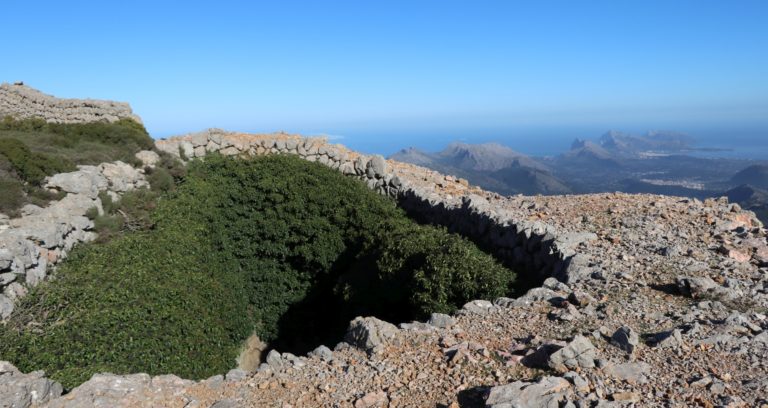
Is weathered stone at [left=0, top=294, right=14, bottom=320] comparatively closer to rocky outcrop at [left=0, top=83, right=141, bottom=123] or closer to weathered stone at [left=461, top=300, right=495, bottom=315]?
weathered stone at [left=461, top=300, right=495, bottom=315]

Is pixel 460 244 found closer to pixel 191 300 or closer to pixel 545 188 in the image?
pixel 191 300

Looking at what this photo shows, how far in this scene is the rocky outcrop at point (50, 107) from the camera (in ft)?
61.3

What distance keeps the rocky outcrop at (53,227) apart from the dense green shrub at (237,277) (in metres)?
0.34

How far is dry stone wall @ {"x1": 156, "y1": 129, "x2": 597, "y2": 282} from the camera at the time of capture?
33.4 feet

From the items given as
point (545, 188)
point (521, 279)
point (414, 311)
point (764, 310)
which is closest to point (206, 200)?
point (414, 311)

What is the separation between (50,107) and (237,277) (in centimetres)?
1190

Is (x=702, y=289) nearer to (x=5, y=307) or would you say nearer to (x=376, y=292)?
(x=376, y=292)

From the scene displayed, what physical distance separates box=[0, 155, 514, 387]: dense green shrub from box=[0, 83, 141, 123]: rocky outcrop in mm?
5546

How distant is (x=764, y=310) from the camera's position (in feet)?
22.9

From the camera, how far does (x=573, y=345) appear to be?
19.5 ft

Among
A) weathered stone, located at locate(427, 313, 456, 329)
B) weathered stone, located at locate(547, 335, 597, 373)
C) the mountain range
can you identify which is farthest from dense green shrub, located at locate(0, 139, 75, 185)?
the mountain range

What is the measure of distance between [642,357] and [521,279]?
14.3ft

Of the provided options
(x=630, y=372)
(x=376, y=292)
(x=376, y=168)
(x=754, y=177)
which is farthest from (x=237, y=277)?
(x=754, y=177)

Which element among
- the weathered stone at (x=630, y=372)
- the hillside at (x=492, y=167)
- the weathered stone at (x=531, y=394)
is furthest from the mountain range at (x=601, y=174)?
the weathered stone at (x=531, y=394)
